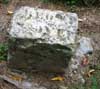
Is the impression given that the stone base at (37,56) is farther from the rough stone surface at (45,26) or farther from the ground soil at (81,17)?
the ground soil at (81,17)

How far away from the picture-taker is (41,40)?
12.0ft

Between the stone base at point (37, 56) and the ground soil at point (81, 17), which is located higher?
the ground soil at point (81, 17)

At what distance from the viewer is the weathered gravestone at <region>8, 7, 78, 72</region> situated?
12.1 ft

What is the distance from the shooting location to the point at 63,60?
3799 millimetres

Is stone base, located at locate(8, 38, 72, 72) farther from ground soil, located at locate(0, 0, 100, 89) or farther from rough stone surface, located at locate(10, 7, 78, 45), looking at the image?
ground soil, located at locate(0, 0, 100, 89)

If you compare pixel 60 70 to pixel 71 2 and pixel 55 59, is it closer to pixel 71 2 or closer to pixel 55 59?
pixel 55 59

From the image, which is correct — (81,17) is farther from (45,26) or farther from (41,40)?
(41,40)

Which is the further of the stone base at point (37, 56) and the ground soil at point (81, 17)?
the ground soil at point (81, 17)

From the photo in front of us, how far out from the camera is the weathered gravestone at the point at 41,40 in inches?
145

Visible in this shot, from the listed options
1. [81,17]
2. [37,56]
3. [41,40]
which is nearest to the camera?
[41,40]

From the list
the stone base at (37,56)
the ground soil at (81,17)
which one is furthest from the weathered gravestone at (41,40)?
the ground soil at (81,17)

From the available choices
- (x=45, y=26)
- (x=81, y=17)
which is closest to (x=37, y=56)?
(x=45, y=26)

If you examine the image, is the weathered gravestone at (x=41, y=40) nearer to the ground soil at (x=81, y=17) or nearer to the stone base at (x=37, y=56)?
the stone base at (x=37, y=56)

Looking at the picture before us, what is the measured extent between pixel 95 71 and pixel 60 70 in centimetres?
54
